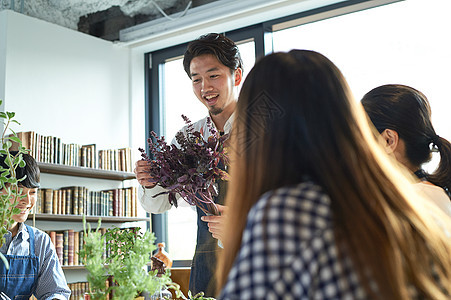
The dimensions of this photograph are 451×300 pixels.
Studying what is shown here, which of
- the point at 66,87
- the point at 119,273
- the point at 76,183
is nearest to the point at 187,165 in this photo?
the point at 119,273

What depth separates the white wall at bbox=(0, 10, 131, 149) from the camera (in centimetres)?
453

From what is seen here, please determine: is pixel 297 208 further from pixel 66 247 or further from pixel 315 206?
pixel 66 247

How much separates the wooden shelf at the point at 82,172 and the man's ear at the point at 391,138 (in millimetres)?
3109

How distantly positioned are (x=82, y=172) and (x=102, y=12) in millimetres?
1699

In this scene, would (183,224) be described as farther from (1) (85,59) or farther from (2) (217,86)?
(2) (217,86)

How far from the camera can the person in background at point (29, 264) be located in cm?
215

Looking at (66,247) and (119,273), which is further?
(66,247)

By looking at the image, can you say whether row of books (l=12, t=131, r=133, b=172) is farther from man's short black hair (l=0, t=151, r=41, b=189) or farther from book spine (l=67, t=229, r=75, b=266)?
man's short black hair (l=0, t=151, r=41, b=189)

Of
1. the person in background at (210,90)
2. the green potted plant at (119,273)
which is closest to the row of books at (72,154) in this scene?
the person in background at (210,90)

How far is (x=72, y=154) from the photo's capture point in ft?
14.9

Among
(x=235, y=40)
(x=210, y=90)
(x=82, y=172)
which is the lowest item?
(x=82, y=172)

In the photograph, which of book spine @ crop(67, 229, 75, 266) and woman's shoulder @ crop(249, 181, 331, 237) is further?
book spine @ crop(67, 229, 75, 266)

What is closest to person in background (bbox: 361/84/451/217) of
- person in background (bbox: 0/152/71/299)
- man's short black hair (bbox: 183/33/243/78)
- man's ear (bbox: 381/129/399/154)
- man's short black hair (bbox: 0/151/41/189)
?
man's ear (bbox: 381/129/399/154)

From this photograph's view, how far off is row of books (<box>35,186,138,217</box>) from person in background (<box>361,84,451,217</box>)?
10.6 feet
